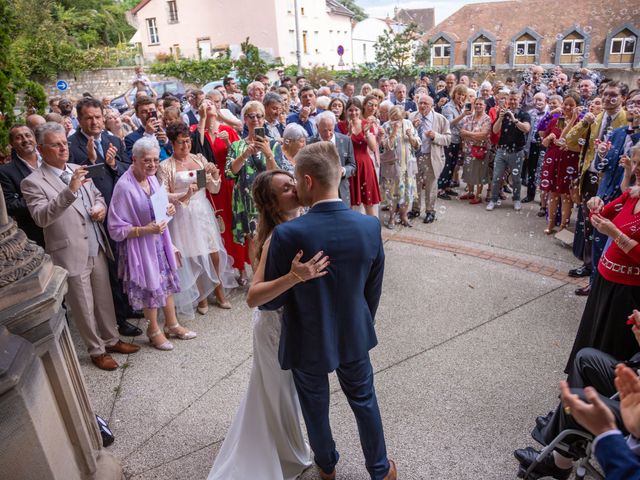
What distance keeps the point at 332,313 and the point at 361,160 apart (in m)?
4.47

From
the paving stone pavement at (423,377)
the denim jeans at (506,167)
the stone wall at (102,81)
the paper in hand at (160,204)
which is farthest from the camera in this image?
the stone wall at (102,81)

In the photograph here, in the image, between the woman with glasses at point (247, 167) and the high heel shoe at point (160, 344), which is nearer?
the high heel shoe at point (160, 344)

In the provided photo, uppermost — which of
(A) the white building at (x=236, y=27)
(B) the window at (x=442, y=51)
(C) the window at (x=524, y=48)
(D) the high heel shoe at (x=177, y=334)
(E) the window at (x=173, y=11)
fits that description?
(E) the window at (x=173, y=11)

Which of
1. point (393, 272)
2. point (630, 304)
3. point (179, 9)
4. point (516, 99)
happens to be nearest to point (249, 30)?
point (179, 9)

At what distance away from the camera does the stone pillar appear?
1.97m

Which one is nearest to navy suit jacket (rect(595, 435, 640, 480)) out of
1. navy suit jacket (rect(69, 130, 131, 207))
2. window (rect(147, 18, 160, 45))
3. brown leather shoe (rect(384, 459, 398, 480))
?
brown leather shoe (rect(384, 459, 398, 480))

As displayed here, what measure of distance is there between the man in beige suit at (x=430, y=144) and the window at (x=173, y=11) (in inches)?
1485

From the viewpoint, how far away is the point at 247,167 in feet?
16.2

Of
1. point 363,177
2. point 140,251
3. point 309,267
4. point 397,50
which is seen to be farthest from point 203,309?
point 397,50

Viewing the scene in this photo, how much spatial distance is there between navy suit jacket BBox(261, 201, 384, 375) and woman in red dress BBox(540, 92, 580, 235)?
209 inches

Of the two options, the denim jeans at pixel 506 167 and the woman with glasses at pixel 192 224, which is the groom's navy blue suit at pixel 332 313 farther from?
the denim jeans at pixel 506 167

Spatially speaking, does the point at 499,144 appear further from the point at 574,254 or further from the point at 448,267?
the point at 448,267

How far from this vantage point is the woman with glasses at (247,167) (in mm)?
4863

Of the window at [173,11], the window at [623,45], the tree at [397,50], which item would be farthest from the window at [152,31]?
the window at [623,45]
